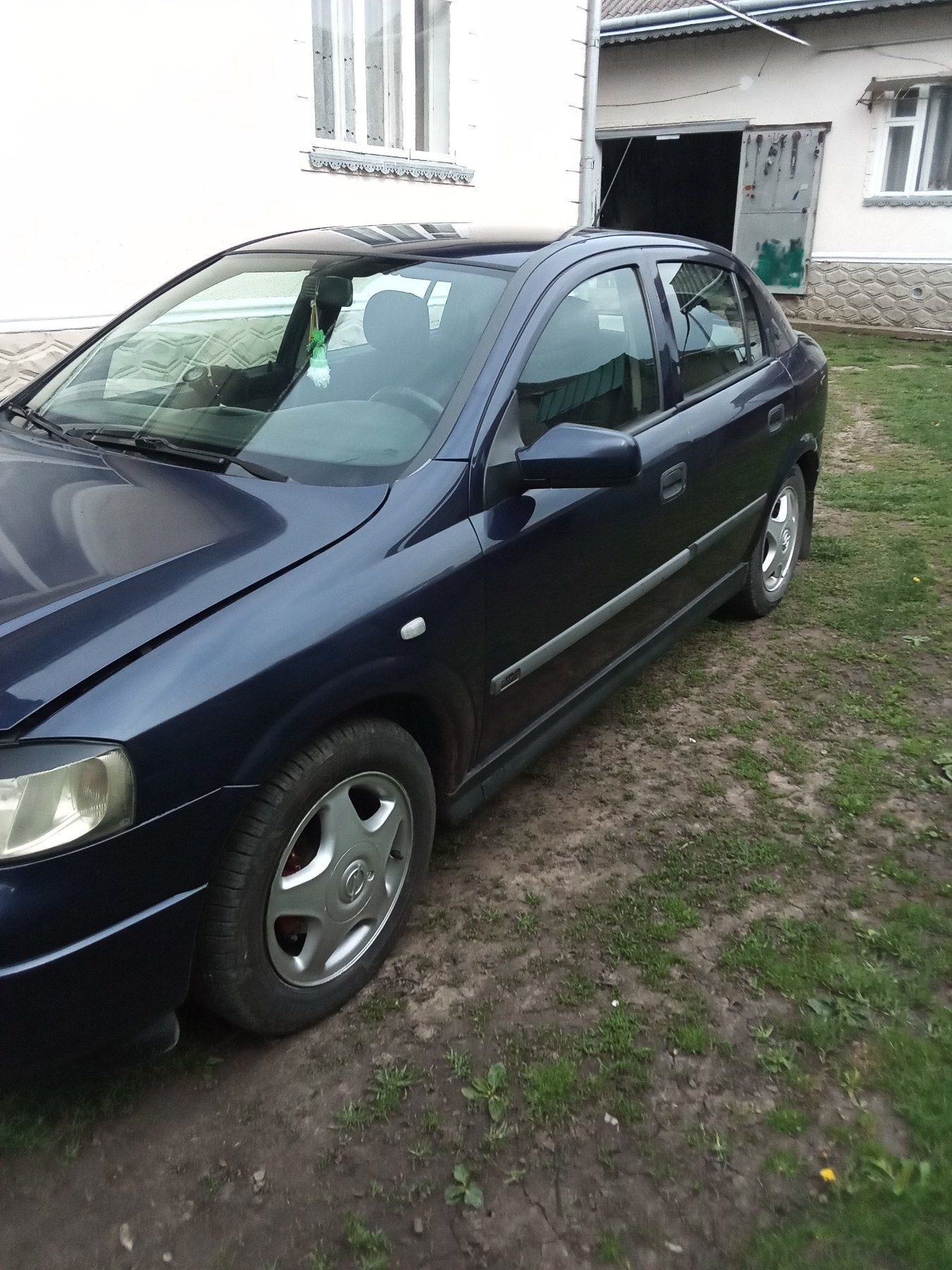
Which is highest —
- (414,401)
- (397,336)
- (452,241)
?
(452,241)

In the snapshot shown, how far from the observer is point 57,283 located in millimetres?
6043

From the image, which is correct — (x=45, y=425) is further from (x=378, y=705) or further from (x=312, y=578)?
A: (x=378, y=705)

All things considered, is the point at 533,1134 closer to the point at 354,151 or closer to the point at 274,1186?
the point at 274,1186

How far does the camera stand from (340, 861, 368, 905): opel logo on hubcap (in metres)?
2.21

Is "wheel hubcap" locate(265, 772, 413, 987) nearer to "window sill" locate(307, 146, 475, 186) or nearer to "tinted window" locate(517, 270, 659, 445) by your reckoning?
"tinted window" locate(517, 270, 659, 445)

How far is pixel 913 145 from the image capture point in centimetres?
1437

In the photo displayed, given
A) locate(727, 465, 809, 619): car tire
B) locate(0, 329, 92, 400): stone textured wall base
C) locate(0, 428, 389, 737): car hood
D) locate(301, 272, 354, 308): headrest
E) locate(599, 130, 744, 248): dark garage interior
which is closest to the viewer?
locate(0, 428, 389, 737): car hood

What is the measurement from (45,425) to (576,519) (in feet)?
4.89

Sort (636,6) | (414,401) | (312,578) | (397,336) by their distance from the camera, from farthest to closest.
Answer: (636,6), (397,336), (414,401), (312,578)

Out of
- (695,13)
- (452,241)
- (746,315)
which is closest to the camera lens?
(452,241)

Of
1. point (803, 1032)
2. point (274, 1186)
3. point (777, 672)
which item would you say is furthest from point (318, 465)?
point (777, 672)

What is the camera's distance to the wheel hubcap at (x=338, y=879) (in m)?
2.10

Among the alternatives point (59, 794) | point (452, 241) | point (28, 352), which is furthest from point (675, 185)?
point (59, 794)

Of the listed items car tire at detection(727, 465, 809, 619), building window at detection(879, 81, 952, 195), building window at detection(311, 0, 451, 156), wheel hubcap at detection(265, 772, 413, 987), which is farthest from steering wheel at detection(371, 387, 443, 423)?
building window at detection(879, 81, 952, 195)
